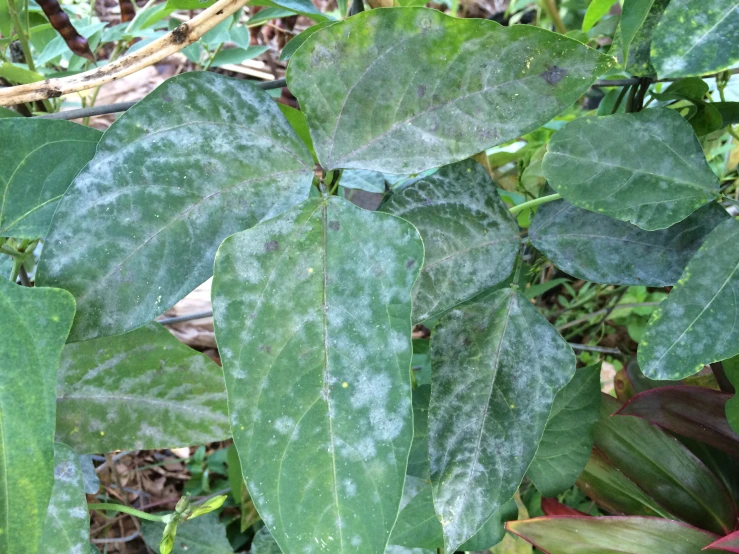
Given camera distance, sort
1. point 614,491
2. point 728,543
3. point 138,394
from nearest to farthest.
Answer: point 138,394 < point 728,543 < point 614,491

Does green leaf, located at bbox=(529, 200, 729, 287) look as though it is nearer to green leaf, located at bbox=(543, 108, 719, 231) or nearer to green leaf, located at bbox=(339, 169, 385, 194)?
green leaf, located at bbox=(543, 108, 719, 231)

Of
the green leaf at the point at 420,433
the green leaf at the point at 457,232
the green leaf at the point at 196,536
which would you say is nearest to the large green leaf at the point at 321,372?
the green leaf at the point at 457,232

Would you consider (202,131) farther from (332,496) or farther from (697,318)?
(697,318)

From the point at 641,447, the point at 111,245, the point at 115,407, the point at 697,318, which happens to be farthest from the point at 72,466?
the point at 641,447

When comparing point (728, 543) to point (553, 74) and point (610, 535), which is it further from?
point (553, 74)

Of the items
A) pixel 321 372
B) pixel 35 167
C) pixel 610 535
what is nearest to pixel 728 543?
pixel 610 535

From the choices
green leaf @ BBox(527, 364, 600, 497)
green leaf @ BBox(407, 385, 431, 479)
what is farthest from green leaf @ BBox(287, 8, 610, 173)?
green leaf @ BBox(527, 364, 600, 497)
